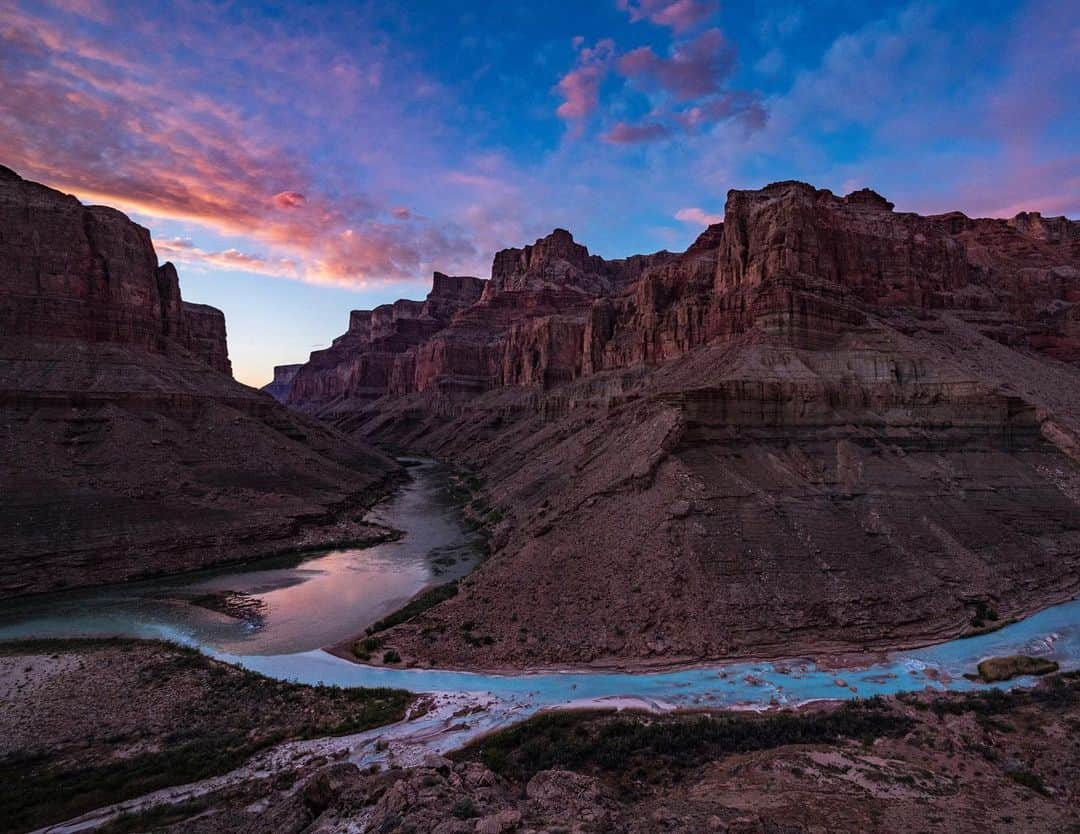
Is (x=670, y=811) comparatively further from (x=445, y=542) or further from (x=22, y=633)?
(x=445, y=542)

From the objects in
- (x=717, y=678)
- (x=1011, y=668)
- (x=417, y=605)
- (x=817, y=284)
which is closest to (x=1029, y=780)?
(x=717, y=678)

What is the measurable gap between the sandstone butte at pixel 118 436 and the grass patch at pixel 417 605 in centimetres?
1573

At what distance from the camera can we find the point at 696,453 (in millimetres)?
32250

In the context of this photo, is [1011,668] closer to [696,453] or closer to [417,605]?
[696,453]

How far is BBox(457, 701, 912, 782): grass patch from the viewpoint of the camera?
49.0 feet

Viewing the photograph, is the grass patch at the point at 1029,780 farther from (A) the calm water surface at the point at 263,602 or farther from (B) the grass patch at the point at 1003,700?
(A) the calm water surface at the point at 263,602

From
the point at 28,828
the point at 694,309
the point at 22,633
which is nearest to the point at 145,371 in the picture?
the point at 22,633

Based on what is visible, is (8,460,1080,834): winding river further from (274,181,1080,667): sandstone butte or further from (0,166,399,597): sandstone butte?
(0,166,399,597): sandstone butte

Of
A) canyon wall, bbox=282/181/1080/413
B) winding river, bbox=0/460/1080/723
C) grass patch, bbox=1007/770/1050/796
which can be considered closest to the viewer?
grass patch, bbox=1007/770/1050/796

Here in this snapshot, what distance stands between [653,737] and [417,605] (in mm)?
15421

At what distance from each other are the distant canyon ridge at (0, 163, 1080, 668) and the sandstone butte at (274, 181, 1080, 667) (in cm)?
17

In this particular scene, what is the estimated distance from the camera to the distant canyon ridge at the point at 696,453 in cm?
2506

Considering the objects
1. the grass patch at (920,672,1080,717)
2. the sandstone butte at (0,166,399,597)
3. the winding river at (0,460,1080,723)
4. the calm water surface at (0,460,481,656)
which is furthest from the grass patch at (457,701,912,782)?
the sandstone butte at (0,166,399,597)

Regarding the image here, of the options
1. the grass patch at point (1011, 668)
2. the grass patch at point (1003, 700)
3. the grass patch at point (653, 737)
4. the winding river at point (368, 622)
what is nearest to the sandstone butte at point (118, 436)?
the winding river at point (368, 622)
